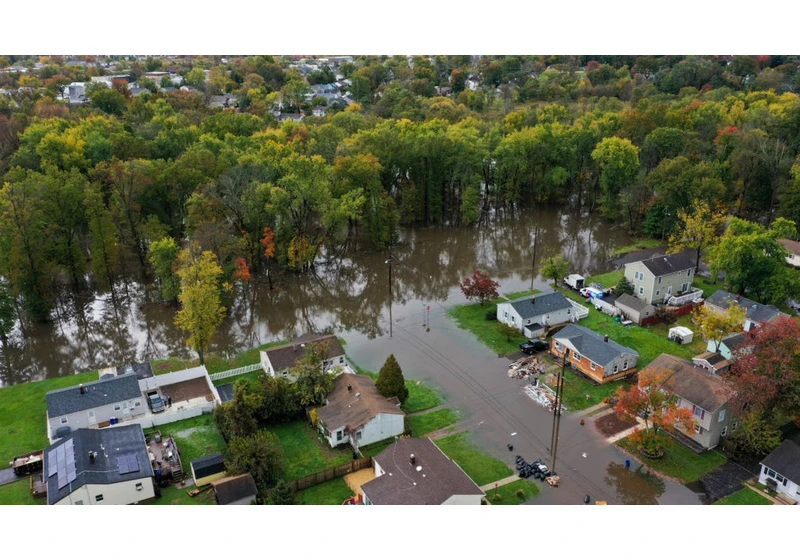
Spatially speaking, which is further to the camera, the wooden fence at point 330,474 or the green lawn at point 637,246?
the green lawn at point 637,246

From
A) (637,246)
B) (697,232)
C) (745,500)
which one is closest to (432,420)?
(745,500)

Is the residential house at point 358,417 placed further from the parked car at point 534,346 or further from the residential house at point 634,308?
the residential house at point 634,308

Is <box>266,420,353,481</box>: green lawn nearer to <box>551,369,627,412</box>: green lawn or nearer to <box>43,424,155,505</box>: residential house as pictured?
<box>43,424,155,505</box>: residential house

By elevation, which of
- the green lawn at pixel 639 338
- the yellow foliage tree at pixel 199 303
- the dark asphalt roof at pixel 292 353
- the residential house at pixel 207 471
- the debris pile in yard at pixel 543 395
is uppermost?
the yellow foliage tree at pixel 199 303

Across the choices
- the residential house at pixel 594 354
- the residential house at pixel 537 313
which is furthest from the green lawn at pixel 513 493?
the residential house at pixel 537 313

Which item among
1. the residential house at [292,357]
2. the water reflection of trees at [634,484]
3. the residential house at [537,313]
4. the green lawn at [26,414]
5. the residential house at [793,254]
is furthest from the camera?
the residential house at [793,254]

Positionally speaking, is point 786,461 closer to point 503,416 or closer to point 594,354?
point 594,354

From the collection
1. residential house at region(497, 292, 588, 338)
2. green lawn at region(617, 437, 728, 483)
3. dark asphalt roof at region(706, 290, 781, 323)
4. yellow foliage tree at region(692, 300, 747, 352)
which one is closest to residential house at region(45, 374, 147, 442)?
residential house at region(497, 292, 588, 338)

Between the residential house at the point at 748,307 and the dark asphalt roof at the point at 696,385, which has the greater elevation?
the dark asphalt roof at the point at 696,385
